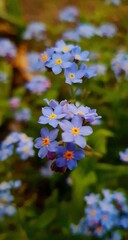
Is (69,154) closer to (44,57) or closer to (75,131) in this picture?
(75,131)

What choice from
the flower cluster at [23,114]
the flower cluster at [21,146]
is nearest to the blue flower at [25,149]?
the flower cluster at [21,146]

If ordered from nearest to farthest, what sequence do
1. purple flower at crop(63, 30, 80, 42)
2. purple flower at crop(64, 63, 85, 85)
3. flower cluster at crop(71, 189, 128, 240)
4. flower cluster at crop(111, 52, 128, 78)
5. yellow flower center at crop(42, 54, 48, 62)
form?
purple flower at crop(64, 63, 85, 85) < yellow flower center at crop(42, 54, 48, 62) < flower cluster at crop(71, 189, 128, 240) < flower cluster at crop(111, 52, 128, 78) < purple flower at crop(63, 30, 80, 42)

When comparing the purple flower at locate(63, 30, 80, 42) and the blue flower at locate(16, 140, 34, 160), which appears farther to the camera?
the purple flower at locate(63, 30, 80, 42)

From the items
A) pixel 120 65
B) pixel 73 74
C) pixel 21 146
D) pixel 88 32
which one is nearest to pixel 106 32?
pixel 88 32

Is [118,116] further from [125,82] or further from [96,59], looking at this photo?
[96,59]

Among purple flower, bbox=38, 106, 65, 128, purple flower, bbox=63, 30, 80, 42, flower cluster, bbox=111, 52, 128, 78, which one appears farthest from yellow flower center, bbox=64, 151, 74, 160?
purple flower, bbox=63, 30, 80, 42

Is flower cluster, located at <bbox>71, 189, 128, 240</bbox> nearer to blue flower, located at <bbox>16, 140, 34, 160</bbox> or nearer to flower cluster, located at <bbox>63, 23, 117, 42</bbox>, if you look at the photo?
blue flower, located at <bbox>16, 140, 34, 160</bbox>
